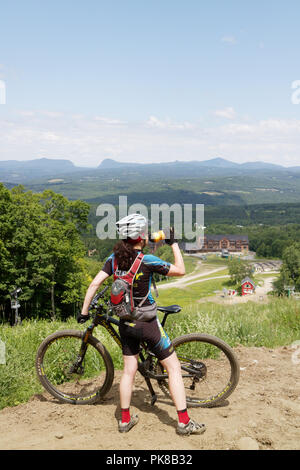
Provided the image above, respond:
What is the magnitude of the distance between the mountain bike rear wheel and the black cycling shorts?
1.48ft

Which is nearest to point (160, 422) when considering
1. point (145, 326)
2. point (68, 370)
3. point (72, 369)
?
point (145, 326)

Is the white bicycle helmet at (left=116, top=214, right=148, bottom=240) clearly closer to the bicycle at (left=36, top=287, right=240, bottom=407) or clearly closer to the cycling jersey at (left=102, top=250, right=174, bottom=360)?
the cycling jersey at (left=102, top=250, right=174, bottom=360)

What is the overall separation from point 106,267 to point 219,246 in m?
167

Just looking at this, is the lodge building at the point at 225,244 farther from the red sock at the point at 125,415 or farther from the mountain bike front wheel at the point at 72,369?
the red sock at the point at 125,415

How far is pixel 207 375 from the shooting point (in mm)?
4961

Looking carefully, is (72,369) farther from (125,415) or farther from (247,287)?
(247,287)

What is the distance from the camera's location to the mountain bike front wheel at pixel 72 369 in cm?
482

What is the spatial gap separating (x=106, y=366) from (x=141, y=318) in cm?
118

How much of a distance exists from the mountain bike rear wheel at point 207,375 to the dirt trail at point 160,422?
0.47 ft

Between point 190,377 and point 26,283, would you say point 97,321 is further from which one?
point 26,283

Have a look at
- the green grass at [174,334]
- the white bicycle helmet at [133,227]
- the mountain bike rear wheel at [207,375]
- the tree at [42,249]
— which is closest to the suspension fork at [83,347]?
the green grass at [174,334]

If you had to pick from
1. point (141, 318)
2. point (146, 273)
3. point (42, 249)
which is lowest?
point (42, 249)

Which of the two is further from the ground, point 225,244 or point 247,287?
point 247,287
